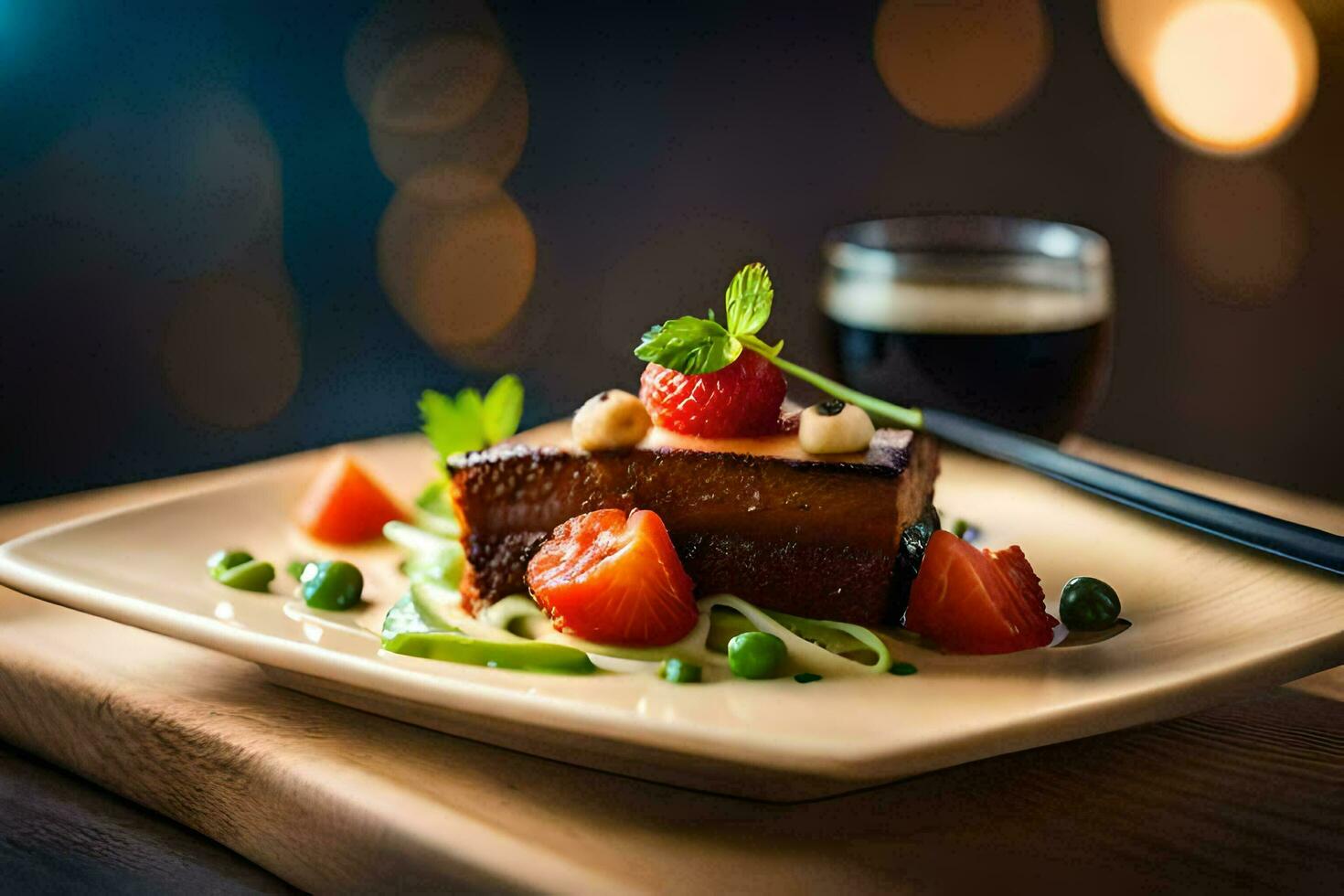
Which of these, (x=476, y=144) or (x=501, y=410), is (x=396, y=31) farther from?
(x=501, y=410)

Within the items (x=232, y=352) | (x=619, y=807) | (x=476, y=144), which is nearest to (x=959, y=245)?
(x=619, y=807)

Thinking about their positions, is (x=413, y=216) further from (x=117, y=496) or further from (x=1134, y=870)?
(x=1134, y=870)

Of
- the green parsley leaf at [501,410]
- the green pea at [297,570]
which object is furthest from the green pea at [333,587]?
the green parsley leaf at [501,410]

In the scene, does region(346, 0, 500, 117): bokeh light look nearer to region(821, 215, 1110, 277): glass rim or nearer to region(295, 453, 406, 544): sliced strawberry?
region(821, 215, 1110, 277): glass rim

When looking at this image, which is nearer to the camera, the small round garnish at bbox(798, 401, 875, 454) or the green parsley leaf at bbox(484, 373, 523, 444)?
the small round garnish at bbox(798, 401, 875, 454)

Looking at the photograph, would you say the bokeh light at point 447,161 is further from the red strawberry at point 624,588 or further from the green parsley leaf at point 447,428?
the red strawberry at point 624,588

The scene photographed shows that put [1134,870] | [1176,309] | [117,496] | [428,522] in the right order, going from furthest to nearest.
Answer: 1. [1176,309]
2. [117,496]
3. [428,522]
4. [1134,870]

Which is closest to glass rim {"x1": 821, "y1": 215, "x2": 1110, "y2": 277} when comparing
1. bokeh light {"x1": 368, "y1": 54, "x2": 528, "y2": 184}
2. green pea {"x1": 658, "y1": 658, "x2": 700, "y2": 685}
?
green pea {"x1": 658, "y1": 658, "x2": 700, "y2": 685}

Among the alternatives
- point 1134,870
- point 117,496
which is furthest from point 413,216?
point 1134,870
